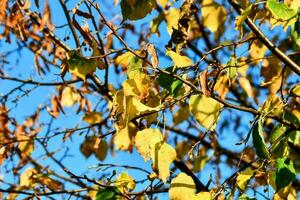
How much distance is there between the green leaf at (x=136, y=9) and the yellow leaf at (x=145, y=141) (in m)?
0.39

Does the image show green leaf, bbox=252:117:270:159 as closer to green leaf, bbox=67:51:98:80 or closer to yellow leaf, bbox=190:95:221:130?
yellow leaf, bbox=190:95:221:130

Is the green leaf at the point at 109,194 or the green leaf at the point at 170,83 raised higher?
the green leaf at the point at 170,83

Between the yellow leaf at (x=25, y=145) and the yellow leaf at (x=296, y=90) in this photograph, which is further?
the yellow leaf at (x=25, y=145)

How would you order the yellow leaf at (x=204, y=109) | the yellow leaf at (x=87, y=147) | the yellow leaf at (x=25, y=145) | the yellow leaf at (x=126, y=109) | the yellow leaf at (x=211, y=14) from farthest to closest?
the yellow leaf at (x=87, y=147)
the yellow leaf at (x=25, y=145)
the yellow leaf at (x=211, y=14)
the yellow leaf at (x=204, y=109)
the yellow leaf at (x=126, y=109)

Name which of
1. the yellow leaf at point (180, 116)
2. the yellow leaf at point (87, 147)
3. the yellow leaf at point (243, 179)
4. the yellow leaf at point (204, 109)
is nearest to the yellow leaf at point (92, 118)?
the yellow leaf at point (87, 147)

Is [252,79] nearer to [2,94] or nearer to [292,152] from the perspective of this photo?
[292,152]

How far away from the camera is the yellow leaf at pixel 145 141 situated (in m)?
1.45

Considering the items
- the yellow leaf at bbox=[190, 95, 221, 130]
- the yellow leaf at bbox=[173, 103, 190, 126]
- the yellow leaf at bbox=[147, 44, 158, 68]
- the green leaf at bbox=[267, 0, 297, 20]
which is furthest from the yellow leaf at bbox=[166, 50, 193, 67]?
the yellow leaf at bbox=[173, 103, 190, 126]

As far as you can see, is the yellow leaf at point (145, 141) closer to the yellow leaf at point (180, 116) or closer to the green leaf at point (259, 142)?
the green leaf at point (259, 142)


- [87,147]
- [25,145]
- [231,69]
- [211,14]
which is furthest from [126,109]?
[87,147]

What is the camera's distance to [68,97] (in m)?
2.98

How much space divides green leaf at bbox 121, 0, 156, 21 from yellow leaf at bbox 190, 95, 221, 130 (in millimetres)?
291

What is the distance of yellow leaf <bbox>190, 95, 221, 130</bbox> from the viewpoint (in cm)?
158

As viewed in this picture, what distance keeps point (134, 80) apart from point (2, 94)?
162cm
